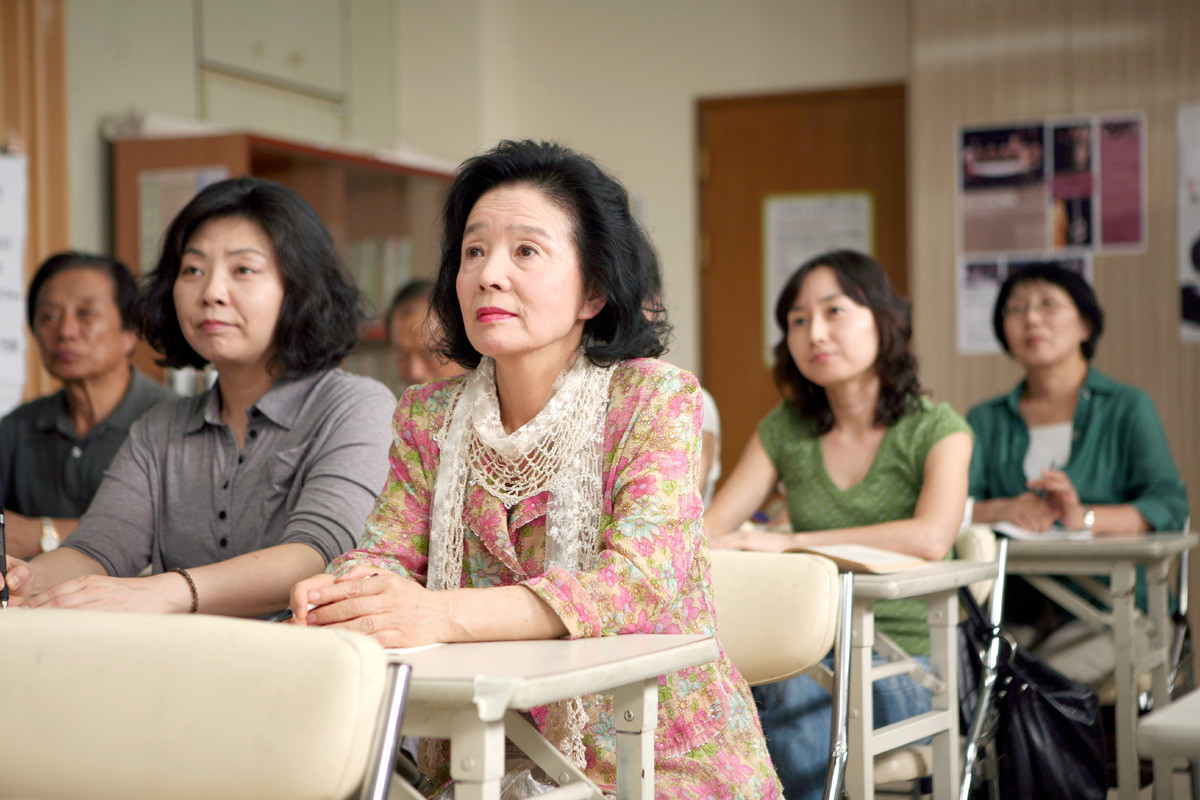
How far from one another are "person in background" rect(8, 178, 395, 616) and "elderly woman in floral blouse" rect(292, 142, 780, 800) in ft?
1.15

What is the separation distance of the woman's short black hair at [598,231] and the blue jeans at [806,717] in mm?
816

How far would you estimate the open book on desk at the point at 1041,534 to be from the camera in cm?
282

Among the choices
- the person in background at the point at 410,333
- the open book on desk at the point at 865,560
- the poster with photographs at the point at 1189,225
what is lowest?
the open book on desk at the point at 865,560

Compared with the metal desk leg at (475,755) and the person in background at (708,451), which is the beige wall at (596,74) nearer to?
the person in background at (708,451)

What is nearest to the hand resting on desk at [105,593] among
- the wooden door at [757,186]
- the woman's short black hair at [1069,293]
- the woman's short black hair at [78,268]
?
the woman's short black hair at [78,268]

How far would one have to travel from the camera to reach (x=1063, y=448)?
3426 millimetres

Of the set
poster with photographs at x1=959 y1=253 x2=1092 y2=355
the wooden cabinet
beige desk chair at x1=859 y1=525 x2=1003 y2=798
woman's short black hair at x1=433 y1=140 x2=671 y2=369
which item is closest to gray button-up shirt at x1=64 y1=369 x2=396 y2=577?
woman's short black hair at x1=433 y1=140 x2=671 y2=369

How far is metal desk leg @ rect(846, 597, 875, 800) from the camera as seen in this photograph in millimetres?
1960

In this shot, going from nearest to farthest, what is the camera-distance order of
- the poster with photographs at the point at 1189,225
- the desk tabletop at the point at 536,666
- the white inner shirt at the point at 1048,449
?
the desk tabletop at the point at 536,666 < the white inner shirt at the point at 1048,449 < the poster with photographs at the point at 1189,225

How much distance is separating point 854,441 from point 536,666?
1.77m

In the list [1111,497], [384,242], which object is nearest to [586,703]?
[1111,497]

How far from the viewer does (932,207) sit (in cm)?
477

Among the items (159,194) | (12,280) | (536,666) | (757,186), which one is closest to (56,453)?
(12,280)

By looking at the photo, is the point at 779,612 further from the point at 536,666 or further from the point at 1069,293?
the point at 1069,293
